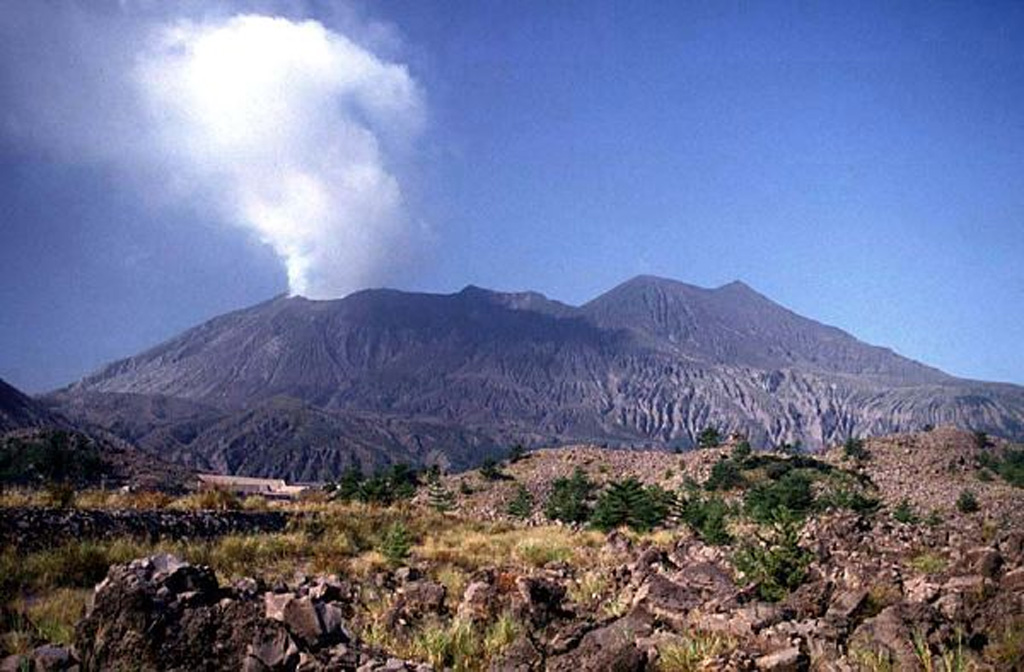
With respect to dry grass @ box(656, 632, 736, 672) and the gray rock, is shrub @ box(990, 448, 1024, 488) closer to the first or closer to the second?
dry grass @ box(656, 632, 736, 672)

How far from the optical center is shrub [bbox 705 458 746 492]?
3916 centimetres

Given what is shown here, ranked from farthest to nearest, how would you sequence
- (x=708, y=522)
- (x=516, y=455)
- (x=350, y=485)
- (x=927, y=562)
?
(x=516, y=455) < (x=350, y=485) < (x=708, y=522) < (x=927, y=562)

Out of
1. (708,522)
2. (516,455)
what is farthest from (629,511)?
(516,455)

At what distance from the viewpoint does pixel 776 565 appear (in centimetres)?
991

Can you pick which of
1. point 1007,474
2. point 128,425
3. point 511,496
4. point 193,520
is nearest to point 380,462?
point 128,425

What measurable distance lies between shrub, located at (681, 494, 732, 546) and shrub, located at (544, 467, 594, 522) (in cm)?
450

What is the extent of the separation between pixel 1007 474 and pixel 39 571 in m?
44.1

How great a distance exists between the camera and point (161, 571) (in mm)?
5590

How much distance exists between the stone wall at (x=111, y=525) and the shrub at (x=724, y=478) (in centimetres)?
2911

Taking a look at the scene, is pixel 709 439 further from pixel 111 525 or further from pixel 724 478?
pixel 111 525

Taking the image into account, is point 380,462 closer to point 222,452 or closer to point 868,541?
point 222,452

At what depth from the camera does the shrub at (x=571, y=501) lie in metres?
29.3

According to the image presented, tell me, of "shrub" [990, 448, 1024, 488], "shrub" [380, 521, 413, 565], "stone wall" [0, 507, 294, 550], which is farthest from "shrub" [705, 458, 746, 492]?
"stone wall" [0, 507, 294, 550]

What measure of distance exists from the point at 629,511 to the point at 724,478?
1753 cm
